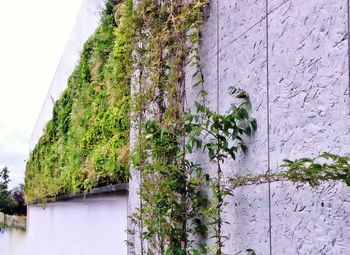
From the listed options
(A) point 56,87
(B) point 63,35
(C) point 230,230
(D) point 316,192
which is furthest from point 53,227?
(D) point 316,192

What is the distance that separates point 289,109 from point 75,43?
557cm

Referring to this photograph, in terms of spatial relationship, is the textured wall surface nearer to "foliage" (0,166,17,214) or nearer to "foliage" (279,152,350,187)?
"foliage" (279,152,350,187)

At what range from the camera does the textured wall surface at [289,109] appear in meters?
1.76

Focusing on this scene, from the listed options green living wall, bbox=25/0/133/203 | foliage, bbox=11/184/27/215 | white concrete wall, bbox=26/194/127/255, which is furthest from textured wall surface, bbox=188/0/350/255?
foliage, bbox=11/184/27/215

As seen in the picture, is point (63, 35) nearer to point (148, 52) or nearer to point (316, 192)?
point (148, 52)

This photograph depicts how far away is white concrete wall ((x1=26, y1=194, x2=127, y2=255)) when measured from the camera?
15.7 ft

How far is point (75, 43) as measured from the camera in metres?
7.28

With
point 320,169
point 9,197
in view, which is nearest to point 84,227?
point 320,169

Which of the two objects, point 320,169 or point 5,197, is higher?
point 320,169

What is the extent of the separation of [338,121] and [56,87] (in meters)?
7.55

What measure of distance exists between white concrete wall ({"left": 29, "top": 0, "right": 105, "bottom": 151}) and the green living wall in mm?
185

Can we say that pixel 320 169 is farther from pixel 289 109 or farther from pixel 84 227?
pixel 84 227

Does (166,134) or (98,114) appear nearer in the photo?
(166,134)

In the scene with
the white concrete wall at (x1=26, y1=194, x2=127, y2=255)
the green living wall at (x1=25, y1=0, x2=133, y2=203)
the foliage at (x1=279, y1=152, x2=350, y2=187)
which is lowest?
the white concrete wall at (x1=26, y1=194, x2=127, y2=255)
